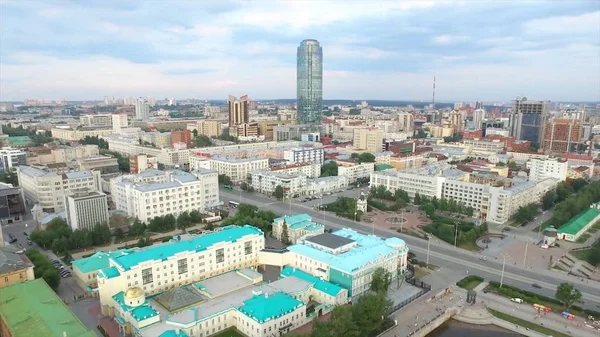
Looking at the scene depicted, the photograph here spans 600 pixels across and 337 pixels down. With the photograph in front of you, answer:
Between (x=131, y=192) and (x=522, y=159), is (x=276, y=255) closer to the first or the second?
(x=131, y=192)

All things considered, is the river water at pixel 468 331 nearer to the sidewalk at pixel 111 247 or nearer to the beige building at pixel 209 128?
the sidewalk at pixel 111 247

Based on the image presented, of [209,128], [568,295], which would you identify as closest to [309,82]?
[209,128]

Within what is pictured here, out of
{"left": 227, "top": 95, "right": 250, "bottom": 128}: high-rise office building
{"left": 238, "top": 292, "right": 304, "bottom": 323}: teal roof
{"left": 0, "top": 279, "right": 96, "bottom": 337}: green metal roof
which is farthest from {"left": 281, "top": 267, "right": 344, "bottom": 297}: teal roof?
{"left": 227, "top": 95, "right": 250, "bottom": 128}: high-rise office building

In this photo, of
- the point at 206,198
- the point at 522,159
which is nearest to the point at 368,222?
the point at 206,198

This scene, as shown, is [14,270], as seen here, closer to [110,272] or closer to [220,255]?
[110,272]

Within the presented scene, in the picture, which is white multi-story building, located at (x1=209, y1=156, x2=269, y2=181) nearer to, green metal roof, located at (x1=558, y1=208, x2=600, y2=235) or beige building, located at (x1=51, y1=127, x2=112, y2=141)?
green metal roof, located at (x1=558, y1=208, x2=600, y2=235)

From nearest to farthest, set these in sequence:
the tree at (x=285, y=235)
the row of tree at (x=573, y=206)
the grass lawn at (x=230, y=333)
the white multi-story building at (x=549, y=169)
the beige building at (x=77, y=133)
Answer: the grass lawn at (x=230, y=333), the tree at (x=285, y=235), the row of tree at (x=573, y=206), the white multi-story building at (x=549, y=169), the beige building at (x=77, y=133)

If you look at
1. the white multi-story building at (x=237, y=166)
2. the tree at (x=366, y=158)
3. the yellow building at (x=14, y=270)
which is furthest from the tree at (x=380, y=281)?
the tree at (x=366, y=158)
